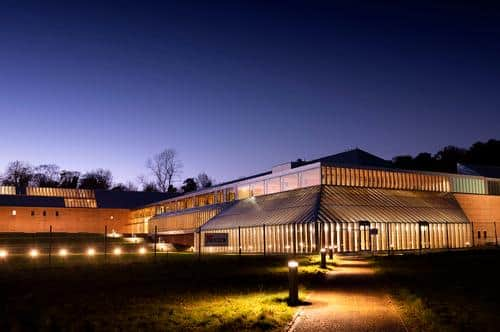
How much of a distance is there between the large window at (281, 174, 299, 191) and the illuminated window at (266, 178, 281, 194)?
0.93 metres

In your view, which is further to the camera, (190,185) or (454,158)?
(190,185)

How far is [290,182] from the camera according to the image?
53594 millimetres

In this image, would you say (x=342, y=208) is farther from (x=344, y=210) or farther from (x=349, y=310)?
(x=349, y=310)

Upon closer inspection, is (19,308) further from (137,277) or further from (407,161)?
(407,161)

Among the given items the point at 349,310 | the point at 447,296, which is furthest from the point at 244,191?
the point at 349,310

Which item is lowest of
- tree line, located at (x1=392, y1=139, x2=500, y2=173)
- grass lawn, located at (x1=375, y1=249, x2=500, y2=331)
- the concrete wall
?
grass lawn, located at (x1=375, y1=249, x2=500, y2=331)

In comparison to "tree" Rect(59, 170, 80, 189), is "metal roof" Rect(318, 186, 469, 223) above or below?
below

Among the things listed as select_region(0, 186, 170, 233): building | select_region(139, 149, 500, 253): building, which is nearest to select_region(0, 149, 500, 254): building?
select_region(139, 149, 500, 253): building

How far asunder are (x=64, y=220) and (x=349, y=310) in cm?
8516

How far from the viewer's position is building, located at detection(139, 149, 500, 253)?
43.1m

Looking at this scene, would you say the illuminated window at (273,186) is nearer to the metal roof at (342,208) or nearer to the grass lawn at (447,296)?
the metal roof at (342,208)

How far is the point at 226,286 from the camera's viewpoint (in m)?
18.2

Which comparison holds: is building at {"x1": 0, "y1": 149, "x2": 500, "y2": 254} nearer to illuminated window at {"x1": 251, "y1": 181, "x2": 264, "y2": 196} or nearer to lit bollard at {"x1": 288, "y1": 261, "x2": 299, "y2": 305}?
illuminated window at {"x1": 251, "y1": 181, "x2": 264, "y2": 196}

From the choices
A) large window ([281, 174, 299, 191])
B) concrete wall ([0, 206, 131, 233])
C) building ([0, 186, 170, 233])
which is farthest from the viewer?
building ([0, 186, 170, 233])
